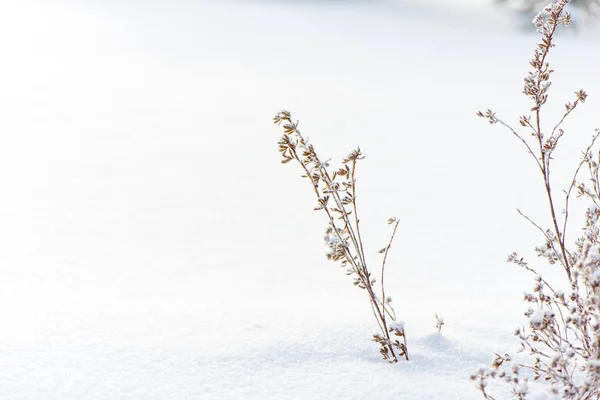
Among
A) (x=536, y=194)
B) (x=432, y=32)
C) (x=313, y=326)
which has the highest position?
(x=432, y=32)

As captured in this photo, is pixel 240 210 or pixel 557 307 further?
pixel 240 210

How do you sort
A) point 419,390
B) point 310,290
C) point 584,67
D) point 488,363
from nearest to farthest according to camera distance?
point 419,390 → point 488,363 → point 310,290 → point 584,67

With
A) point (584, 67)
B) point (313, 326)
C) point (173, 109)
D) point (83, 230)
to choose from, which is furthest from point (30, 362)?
point (584, 67)

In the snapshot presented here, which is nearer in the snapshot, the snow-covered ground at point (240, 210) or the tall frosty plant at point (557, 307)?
the tall frosty plant at point (557, 307)

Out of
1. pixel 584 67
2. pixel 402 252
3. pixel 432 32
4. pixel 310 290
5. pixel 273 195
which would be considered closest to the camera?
pixel 310 290

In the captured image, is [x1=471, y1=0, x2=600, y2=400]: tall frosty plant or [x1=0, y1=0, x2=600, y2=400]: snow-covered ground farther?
[x1=0, y1=0, x2=600, y2=400]: snow-covered ground

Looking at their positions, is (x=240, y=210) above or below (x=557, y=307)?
above

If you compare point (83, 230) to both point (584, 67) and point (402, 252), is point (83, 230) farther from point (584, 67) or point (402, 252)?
point (584, 67)

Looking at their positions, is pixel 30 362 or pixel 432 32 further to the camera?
pixel 432 32
